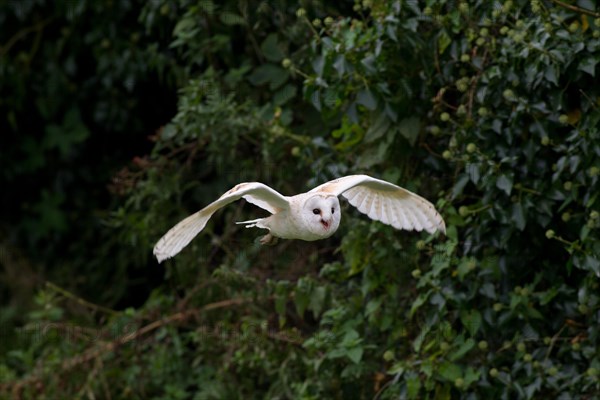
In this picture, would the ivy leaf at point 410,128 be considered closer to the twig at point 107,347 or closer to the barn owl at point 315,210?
the barn owl at point 315,210

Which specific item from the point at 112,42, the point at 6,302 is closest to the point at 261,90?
the point at 112,42

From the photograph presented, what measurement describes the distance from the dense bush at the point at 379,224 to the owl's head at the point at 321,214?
2.61 ft

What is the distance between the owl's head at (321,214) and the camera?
390 centimetres

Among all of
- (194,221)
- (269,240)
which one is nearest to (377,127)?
(269,240)

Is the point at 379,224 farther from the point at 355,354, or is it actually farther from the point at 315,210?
the point at 315,210

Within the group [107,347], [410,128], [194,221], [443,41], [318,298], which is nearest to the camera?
[194,221]

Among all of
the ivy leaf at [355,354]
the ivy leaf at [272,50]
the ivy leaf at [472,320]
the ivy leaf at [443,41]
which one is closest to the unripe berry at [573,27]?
the ivy leaf at [443,41]

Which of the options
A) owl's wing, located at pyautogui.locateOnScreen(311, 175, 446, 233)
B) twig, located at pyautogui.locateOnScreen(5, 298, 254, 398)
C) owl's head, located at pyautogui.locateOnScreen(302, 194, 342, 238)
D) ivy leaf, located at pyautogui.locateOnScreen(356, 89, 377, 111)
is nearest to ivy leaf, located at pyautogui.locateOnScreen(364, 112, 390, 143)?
ivy leaf, located at pyautogui.locateOnScreen(356, 89, 377, 111)

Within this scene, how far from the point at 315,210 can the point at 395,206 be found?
67cm

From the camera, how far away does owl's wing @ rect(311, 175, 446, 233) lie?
4371 millimetres

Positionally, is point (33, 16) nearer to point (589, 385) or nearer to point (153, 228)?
point (153, 228)

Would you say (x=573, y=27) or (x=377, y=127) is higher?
(x=573, y=27)

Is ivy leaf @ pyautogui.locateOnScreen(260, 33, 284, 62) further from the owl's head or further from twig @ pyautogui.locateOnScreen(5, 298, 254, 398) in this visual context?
the owl's head

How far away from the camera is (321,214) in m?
3.90
